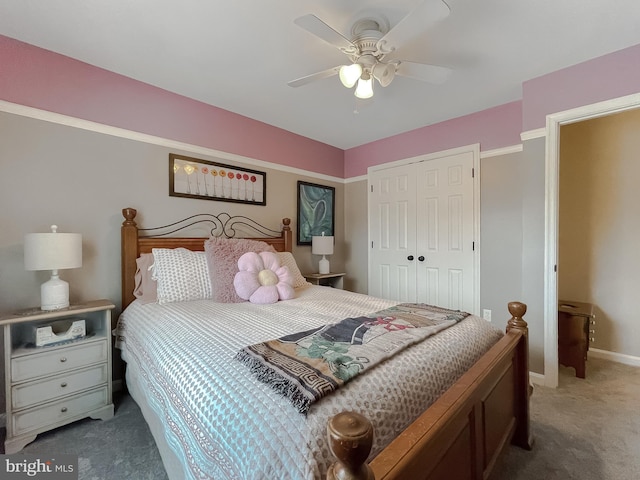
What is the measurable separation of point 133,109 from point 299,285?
204 centimetres

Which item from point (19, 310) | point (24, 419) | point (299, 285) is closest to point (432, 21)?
point (299, 285)

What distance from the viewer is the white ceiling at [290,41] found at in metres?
1.60

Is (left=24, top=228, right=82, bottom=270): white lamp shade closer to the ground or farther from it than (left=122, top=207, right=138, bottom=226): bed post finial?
closer to the ground

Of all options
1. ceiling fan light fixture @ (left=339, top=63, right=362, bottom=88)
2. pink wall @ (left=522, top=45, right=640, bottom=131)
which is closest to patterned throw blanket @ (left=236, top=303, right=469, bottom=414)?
ceiling fan light fixture @ (left=339, top=63, right=362, bottom=88)

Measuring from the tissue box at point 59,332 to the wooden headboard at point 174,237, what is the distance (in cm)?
35

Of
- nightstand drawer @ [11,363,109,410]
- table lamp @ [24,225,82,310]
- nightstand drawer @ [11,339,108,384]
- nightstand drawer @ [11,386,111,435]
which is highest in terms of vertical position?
table lamp @ [24,225,82,310]

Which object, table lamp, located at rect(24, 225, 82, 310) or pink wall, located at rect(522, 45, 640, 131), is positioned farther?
pink wall, located at rect(522, 45, 640, 131)

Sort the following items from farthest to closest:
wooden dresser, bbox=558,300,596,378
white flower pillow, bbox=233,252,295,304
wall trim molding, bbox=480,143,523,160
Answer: wall trim molding, bbox=480,143,523,160 → wooden dresser, bbox=558,300,596,378 → white flower pillow, bbox=233,252,295,304

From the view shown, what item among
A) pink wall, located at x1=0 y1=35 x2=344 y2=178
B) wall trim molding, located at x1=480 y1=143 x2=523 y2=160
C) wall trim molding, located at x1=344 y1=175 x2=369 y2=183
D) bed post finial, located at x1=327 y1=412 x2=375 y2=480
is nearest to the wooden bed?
bed post finial, located at x1=327 y1=412 x2=375 y2=480

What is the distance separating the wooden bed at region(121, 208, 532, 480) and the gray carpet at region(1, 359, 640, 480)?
0.59 ft

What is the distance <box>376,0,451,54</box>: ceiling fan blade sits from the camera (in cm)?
123

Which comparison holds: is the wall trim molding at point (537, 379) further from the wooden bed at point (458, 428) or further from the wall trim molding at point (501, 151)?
the wall trim molding at point (501, 151)

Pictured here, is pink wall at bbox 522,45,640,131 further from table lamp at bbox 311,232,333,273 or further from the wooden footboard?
table lamp at bbox 311,232,333,273

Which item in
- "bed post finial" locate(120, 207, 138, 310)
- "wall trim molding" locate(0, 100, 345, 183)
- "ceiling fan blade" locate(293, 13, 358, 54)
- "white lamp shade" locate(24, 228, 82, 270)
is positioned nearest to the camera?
"ceiling fan blade" locate(293, 13, 358, 54)
